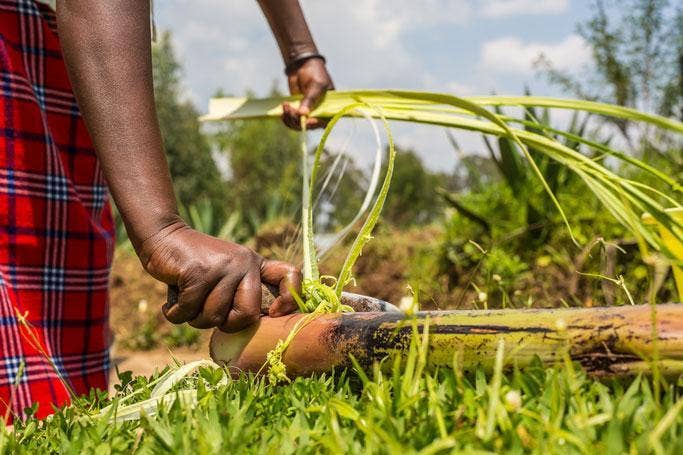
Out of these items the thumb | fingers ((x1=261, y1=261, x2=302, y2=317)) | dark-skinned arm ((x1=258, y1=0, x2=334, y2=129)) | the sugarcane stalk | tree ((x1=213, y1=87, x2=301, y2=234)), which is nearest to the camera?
the sugarcane stalk

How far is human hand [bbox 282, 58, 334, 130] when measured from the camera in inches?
90.4

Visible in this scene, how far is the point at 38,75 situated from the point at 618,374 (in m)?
1.78

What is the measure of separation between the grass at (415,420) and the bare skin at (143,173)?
213 mm

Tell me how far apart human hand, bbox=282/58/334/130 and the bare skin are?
30.0 inches

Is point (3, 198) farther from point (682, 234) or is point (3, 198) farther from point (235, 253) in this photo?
point (682, 234)

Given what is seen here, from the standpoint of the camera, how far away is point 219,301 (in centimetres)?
146

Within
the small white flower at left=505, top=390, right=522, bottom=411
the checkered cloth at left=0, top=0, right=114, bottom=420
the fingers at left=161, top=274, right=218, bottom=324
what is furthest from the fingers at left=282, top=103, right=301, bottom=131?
the small white flower at left=505, top=390, right=522, bottom=411

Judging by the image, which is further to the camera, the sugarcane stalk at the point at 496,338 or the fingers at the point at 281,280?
the fingers at the point at 281,280

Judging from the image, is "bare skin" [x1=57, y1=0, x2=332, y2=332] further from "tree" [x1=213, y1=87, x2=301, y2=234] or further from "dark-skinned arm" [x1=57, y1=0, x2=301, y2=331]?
"tree" [x1=213, y1=87, x2=301, y2=234]

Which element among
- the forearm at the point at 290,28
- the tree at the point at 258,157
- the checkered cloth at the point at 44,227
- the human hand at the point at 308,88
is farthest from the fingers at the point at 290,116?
the tree at the point at 258,157

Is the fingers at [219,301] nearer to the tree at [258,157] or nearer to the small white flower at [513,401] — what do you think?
the small white flower at [513,401]

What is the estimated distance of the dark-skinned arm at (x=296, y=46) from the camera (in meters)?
2.43

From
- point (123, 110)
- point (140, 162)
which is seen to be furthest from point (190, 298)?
point (123, 110)

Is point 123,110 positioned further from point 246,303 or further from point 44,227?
point 44,227
